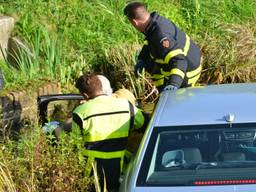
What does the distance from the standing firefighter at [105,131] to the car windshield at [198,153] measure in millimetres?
748

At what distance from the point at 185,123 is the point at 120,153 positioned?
0.92m

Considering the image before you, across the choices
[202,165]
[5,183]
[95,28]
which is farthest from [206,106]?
[95,28]

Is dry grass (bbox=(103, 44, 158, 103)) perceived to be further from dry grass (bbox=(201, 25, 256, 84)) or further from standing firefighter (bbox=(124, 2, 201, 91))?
standing firefighter (bbox=(124, 2, 201, 91))

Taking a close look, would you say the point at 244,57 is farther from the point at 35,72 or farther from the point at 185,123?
the point at 185,123

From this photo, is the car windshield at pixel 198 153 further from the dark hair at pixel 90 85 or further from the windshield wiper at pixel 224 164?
the dark hair at pixel 90 85

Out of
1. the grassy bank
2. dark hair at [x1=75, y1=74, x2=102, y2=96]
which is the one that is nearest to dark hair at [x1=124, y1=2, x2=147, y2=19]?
dark hair at [x1=75, y1=74, x2=102, y2=96]

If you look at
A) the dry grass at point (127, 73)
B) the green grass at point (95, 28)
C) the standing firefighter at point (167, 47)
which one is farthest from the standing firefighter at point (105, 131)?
the green grass at point (95, 28)

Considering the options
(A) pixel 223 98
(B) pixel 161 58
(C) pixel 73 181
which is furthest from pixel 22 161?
(B) pixel 161 58

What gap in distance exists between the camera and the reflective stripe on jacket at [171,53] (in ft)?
23.5

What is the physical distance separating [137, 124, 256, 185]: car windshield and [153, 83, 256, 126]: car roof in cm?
7

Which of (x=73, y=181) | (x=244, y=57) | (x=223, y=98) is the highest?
(x=244, y=57)

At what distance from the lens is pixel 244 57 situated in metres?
9.80

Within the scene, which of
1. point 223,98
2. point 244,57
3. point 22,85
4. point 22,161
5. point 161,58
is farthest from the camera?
point 244,57

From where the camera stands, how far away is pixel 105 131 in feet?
18.9
